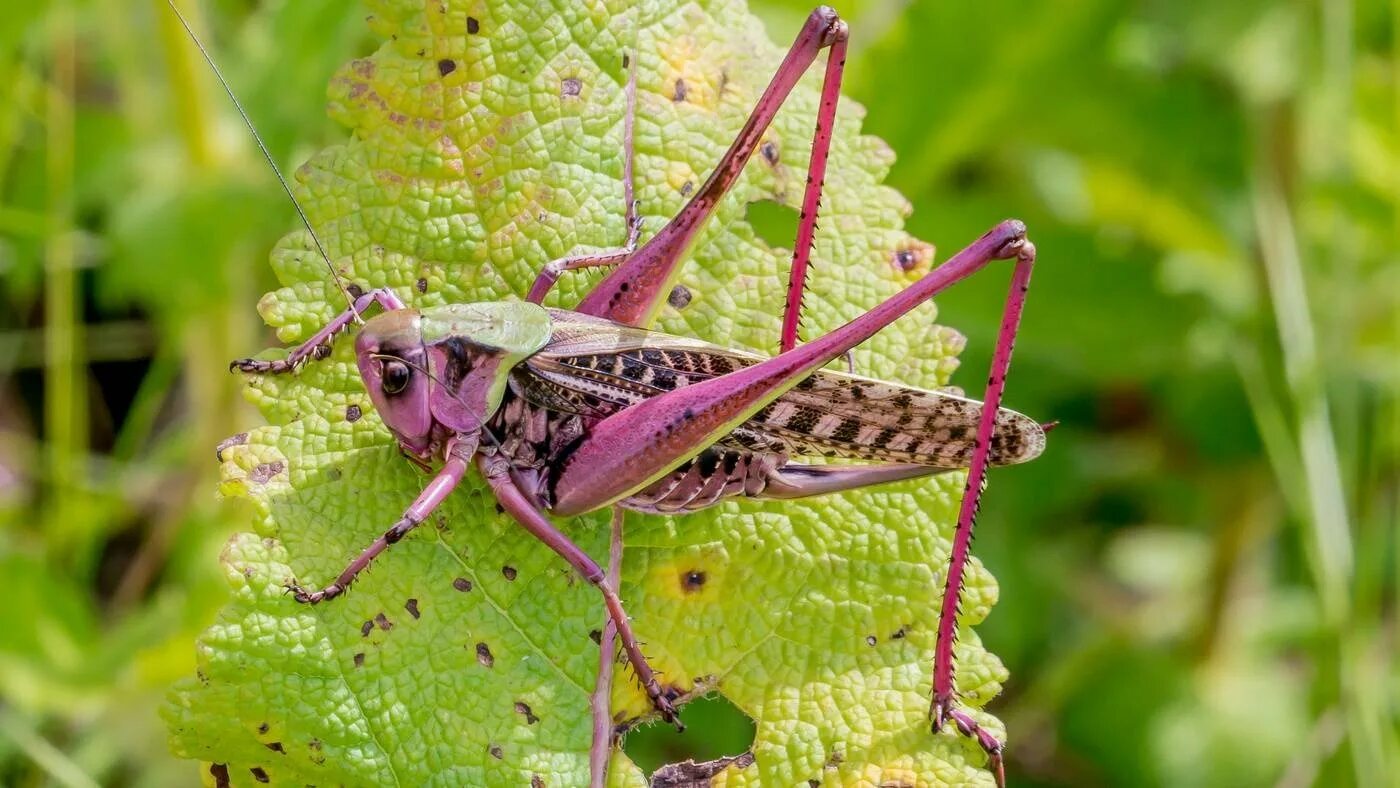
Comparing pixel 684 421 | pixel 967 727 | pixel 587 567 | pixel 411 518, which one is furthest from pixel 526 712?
pixel 967 727

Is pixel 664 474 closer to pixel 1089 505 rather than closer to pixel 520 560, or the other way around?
pixel 520 560

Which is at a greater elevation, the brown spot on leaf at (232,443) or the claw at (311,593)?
the brown spot on leaf at (232,443)

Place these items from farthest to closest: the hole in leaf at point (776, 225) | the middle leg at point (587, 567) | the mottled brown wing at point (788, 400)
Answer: the hole in leaf at point (776, 225) → the mottled brown wing at point (788, 400) → the middle leg at point (587, 567)

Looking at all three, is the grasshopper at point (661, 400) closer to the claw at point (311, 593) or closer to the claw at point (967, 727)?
the claw at point (967, 727)

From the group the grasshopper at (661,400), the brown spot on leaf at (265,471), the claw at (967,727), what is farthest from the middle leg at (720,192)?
the claw at (967,727)

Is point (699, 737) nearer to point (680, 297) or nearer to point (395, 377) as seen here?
point (680, 297)
